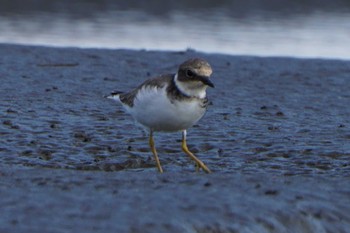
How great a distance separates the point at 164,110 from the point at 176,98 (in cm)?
14

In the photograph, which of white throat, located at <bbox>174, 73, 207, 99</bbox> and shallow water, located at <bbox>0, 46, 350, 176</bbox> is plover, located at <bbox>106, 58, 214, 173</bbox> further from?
shallow water, located at <bbox>0, 46, 350, 176</bbox>

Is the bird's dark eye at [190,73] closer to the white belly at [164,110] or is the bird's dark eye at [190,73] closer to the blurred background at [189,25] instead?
the white belly at [164,110]

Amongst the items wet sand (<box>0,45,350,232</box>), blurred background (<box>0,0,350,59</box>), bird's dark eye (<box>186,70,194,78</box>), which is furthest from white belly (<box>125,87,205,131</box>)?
blurred background (<box>0,0,350,59</box>)

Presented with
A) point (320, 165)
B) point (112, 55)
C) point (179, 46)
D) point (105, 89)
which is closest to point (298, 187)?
point (320, 165)

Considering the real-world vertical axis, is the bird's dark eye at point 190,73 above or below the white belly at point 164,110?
above

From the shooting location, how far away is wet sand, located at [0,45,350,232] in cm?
624

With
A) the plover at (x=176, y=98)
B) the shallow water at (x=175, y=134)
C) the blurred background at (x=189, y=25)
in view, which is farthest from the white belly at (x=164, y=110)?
the blurred background at (x=189, y=25)

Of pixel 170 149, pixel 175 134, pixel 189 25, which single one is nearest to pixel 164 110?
pixel 170 149

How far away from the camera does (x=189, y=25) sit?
21484mm

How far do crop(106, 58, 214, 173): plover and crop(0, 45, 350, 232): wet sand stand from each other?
452mm

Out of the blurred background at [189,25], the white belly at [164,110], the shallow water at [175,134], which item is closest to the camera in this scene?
the white belly at [164,110]

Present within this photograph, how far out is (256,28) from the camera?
21.1m

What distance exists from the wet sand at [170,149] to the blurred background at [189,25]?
10.5 feet

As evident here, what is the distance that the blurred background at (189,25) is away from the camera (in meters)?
18.3
